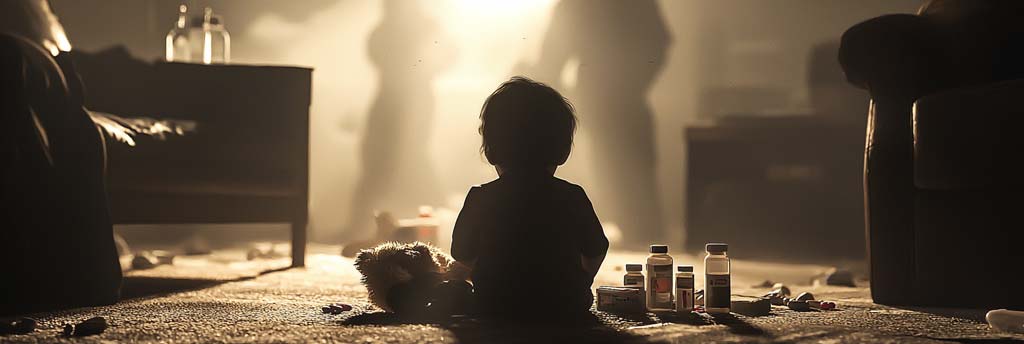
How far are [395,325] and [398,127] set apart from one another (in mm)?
2886

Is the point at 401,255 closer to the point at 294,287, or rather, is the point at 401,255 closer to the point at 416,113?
the point at 294,287

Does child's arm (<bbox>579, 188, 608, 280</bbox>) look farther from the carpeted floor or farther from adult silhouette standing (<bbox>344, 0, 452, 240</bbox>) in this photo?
adult silhouette standing (<bbox>344, 0, 452, 240</bbox>)

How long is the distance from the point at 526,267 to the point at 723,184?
2087 millimetres

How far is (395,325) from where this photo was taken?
1.30 metres

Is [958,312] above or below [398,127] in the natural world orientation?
below

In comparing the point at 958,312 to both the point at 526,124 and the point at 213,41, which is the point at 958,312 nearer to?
the point at 526,124

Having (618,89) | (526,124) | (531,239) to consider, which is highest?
(618,89)

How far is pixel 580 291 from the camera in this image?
141 centimetres

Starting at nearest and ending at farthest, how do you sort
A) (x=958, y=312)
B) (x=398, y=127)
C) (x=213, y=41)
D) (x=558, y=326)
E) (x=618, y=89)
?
(x=558, y=326) → (x=958, y=312) → (x=213, y=41) → (x=618, y=89) → (x=398, y=127)

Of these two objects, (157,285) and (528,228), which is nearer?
(528,228)

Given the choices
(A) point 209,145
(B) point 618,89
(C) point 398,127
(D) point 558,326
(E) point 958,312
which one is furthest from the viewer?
(C) point 398,127

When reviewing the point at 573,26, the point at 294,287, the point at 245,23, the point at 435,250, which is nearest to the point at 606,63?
the point at 573,26

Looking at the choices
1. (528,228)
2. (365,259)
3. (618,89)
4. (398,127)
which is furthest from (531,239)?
(398,127)

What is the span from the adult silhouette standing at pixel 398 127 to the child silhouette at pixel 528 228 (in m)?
2.71
